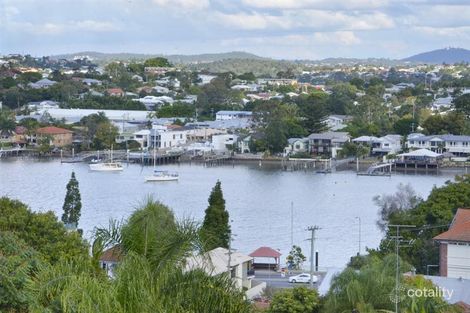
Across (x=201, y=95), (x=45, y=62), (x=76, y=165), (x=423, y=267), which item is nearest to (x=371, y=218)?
(x=423, y=267)

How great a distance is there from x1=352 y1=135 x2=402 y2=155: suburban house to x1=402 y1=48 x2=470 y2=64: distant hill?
107334 mm

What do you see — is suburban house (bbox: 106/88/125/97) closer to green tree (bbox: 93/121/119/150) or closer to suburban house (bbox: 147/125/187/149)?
suburban house (bbox: 147/125/187/149)

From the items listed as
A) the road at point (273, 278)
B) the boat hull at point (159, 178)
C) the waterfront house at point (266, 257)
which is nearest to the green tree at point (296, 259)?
the waterfront house at point (266, 257)

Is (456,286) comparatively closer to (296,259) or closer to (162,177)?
(296,259)

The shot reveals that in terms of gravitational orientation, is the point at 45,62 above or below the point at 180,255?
above

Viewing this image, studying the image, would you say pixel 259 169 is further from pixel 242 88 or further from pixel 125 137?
pixel 242 88

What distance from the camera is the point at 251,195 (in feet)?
69.7

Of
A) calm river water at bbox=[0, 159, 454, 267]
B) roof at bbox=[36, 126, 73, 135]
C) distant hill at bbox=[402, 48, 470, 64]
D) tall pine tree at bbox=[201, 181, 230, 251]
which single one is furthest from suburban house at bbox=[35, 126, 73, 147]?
distant hill at bbox=[402, 48, 470, 64]

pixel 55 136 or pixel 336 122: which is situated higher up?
pixel 336 122

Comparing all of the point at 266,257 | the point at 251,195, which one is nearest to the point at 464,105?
the point at 251,195

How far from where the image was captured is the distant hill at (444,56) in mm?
136887

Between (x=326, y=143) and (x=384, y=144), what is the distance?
1597mm

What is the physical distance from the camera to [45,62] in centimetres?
7112

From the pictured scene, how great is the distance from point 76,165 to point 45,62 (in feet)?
144
